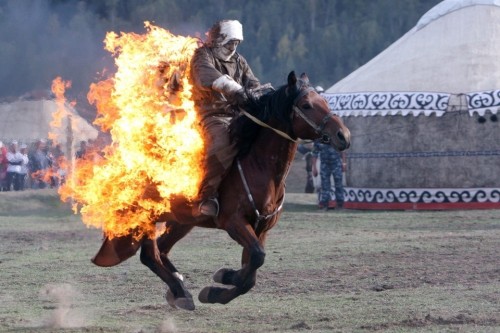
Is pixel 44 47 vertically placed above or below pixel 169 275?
above

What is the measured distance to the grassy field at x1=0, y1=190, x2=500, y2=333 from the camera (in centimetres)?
959

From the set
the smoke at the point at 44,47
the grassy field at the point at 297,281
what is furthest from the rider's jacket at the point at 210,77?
the smoke at the point at 44,47

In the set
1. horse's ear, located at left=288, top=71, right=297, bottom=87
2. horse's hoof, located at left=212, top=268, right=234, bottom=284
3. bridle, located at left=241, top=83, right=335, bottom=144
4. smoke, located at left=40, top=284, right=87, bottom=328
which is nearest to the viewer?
bridle, located at left=241, top=83, right=335, bottom=144

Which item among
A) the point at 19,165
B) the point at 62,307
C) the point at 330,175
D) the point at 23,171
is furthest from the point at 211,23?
the point at 62,307

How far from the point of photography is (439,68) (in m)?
22.9

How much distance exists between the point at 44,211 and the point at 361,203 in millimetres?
6683

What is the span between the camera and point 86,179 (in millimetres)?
9930

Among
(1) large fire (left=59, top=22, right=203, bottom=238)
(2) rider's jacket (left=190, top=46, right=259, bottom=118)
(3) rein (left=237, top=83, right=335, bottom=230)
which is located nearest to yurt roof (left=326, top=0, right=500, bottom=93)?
(2) rider's jacket (left=190, top=46, right=259, bottom=118)

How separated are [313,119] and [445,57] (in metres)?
14.9

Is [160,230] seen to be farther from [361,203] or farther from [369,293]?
[361,203]

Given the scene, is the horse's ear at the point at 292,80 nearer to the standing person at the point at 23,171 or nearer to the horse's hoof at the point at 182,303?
the horse's hoof at the point at 182,303

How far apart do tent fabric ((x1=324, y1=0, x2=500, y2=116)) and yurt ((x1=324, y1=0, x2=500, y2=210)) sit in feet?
0.07

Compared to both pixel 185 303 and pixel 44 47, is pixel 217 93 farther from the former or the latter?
pixel 44 47

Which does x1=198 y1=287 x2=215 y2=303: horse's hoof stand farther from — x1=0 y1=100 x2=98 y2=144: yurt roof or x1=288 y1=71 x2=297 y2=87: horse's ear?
x1=0 y1=100 x2=98 y2=144: yurt roof
